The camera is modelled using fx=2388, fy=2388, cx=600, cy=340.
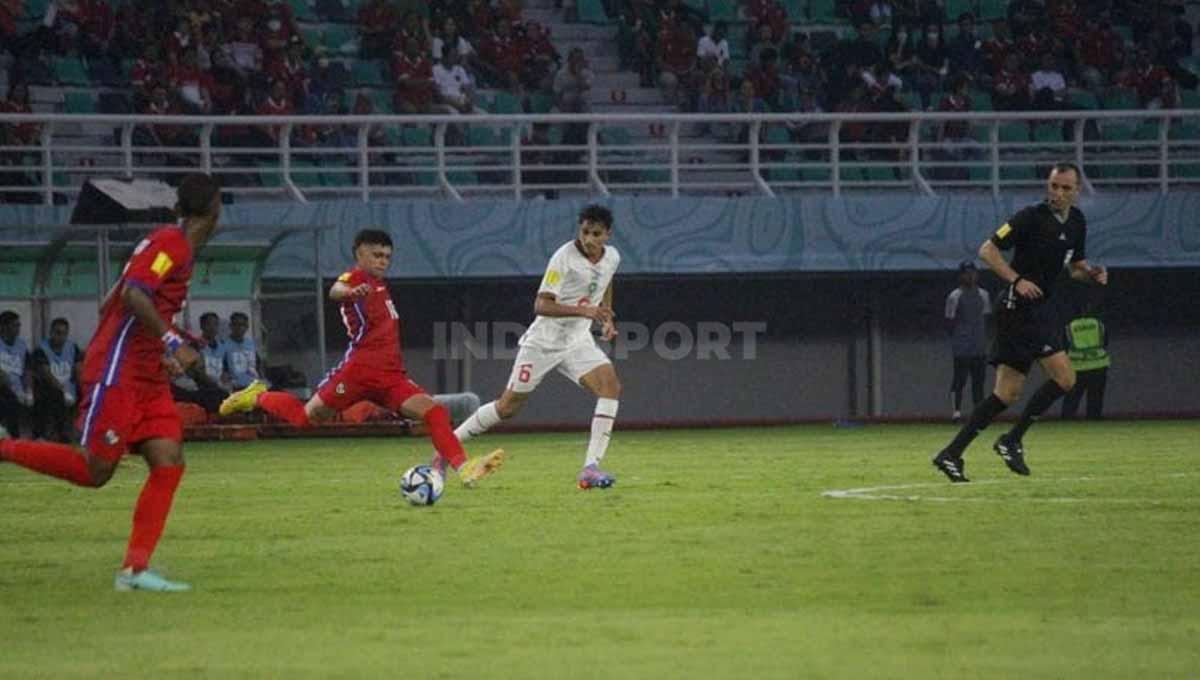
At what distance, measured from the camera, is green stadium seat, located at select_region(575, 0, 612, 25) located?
111 ft

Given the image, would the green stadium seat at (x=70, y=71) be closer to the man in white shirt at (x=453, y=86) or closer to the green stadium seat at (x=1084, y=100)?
the man in white shirt at (x=453, y=86)

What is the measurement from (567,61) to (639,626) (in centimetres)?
2356

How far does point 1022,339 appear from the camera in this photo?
1662 centimetres

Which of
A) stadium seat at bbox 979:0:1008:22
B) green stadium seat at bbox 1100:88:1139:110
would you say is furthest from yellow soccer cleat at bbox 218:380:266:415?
stadium seat at bbox 979:0:1008:22

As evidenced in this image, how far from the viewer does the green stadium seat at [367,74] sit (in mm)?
31641

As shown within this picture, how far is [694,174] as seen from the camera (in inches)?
1245

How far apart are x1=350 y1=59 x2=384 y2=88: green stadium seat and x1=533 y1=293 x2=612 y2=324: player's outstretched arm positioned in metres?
15.3

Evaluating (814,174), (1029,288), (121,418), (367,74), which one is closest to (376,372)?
(1029,288)

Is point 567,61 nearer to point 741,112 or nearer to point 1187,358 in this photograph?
point 741,112

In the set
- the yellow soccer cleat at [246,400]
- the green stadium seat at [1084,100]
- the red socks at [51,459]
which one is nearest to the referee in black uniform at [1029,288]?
the yellow soccer cleat at [246,400]

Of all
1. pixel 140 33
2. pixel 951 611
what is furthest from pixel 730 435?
pixel 951 611

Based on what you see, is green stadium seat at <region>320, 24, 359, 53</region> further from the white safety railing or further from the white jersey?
the white jersey

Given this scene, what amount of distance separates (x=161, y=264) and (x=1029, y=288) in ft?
25.2

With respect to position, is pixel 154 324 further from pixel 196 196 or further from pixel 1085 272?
pixel 1085 272
